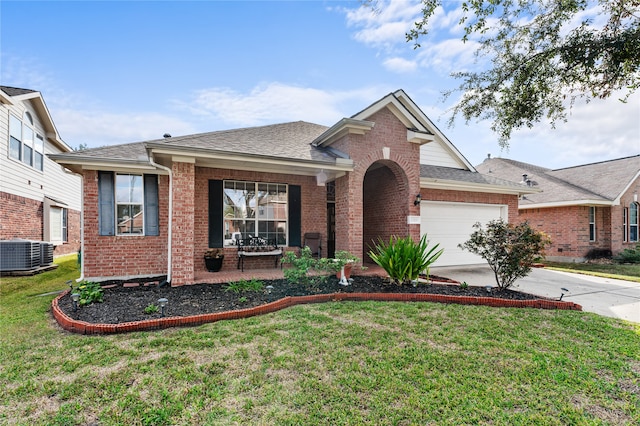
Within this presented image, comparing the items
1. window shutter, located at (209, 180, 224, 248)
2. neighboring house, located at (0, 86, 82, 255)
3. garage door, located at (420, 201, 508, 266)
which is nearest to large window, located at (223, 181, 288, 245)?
window shutter, located at (209, 180, 224, 248)

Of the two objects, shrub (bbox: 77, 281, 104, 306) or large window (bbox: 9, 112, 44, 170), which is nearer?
shrub (bbox: 77, 281, 104, 306)

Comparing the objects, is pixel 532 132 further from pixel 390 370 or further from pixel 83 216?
pixel 83 216

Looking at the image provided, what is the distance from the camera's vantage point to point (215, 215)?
8477 millimetres

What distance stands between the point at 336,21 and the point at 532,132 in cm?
564

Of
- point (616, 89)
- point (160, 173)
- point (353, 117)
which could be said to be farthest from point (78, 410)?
point (616, 89)

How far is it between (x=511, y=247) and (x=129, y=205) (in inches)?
375

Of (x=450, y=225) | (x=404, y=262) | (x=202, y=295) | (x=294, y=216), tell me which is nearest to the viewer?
(x=202, y=295)

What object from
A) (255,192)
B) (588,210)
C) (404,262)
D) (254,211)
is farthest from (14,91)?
(588,210)

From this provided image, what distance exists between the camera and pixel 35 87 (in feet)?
43.6

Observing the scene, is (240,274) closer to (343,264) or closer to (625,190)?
(343,264)

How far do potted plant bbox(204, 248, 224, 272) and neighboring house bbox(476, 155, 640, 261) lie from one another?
15.4 meters

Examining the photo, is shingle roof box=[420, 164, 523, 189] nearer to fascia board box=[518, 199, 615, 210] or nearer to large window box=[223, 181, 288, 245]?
fascia board box=[518, 199, 615, 210]

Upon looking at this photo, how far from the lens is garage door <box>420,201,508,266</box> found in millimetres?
10461

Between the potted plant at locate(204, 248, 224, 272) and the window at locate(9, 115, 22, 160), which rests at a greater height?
the window at locate(9, 115, 22, 160)
